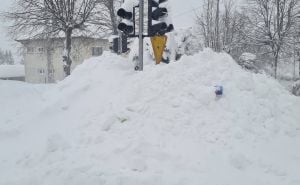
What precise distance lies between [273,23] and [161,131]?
28.9 metres

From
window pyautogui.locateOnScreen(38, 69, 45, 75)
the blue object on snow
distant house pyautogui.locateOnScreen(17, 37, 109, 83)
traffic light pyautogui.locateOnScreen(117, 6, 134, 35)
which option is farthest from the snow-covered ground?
window pyautogui.locateOnScreen(38, 69, 45, 75)

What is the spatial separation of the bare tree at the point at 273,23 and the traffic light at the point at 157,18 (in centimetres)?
2369

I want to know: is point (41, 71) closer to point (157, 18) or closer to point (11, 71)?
point (11, 71)

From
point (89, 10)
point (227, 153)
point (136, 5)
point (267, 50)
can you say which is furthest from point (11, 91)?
point (267, 50)

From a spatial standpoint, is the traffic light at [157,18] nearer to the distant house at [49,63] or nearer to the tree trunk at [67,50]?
the tree trunk at [67,50]

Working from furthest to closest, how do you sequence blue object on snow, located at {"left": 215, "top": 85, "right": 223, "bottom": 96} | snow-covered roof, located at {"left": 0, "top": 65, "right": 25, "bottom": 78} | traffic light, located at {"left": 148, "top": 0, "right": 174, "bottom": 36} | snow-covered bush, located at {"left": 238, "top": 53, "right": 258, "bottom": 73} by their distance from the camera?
snow-covered roof, located at {"left": 0, "top": 65, "right": 25, "bottom": 78} < snow-covered bush, located at {"left": 238, "top": 53, "right": 258, "bottom": 73} < traffic light, located at {"left": 148, "top": 0, "right": 174, "bottom": 36} < blue object on snow, located at {"left": 215, "top": 85, "right": 223, "bottom": 96}

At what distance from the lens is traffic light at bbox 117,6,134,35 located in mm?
10539

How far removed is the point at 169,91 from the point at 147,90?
483 mm

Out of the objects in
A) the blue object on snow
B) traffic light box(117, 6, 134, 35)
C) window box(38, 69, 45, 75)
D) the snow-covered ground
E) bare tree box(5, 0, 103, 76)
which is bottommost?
window box(38, 69, 45, 75)

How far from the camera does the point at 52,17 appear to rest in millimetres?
Result: 24531

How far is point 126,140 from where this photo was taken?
766cm

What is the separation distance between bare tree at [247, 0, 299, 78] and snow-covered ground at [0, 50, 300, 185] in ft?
80.1

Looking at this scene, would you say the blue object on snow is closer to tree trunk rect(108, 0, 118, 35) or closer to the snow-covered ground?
the snow-covered ground

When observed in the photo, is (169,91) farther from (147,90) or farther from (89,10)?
(89,10)
